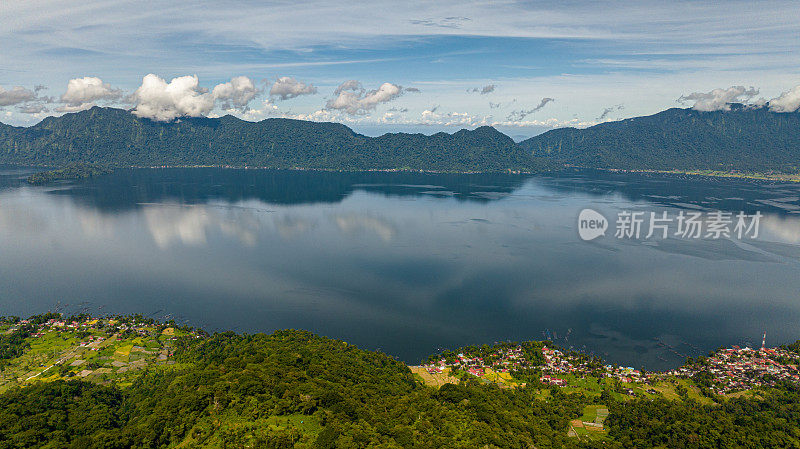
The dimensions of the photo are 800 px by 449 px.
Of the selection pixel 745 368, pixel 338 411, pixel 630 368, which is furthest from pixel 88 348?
pixel 745 368

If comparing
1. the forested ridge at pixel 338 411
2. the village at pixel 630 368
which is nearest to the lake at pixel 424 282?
the village at pixel 630 368

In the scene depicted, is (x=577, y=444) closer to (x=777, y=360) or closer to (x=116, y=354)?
(x=777, y=360)

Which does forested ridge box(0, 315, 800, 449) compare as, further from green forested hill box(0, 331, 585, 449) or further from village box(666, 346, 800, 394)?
village box(666, 346, 800, 394)

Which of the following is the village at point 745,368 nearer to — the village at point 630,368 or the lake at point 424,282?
the village at point 630,368

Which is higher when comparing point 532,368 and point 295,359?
point 295,359

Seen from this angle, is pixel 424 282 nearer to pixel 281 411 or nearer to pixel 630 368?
pixel 630 368

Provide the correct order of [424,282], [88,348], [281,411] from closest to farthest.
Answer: [281,411] → [88,348] → [424,282]

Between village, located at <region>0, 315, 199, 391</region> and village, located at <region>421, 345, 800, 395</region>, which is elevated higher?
village, located at <region>421, 345, 800, 395</region>

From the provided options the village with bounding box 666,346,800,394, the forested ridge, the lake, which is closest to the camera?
the forested ridge

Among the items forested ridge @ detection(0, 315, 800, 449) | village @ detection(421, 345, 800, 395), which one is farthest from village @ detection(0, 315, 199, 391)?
village @ detection(421, 345, 800, 395)

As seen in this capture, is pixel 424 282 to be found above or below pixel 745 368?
above

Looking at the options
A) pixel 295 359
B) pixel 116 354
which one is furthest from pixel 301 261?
pixel 295 359
